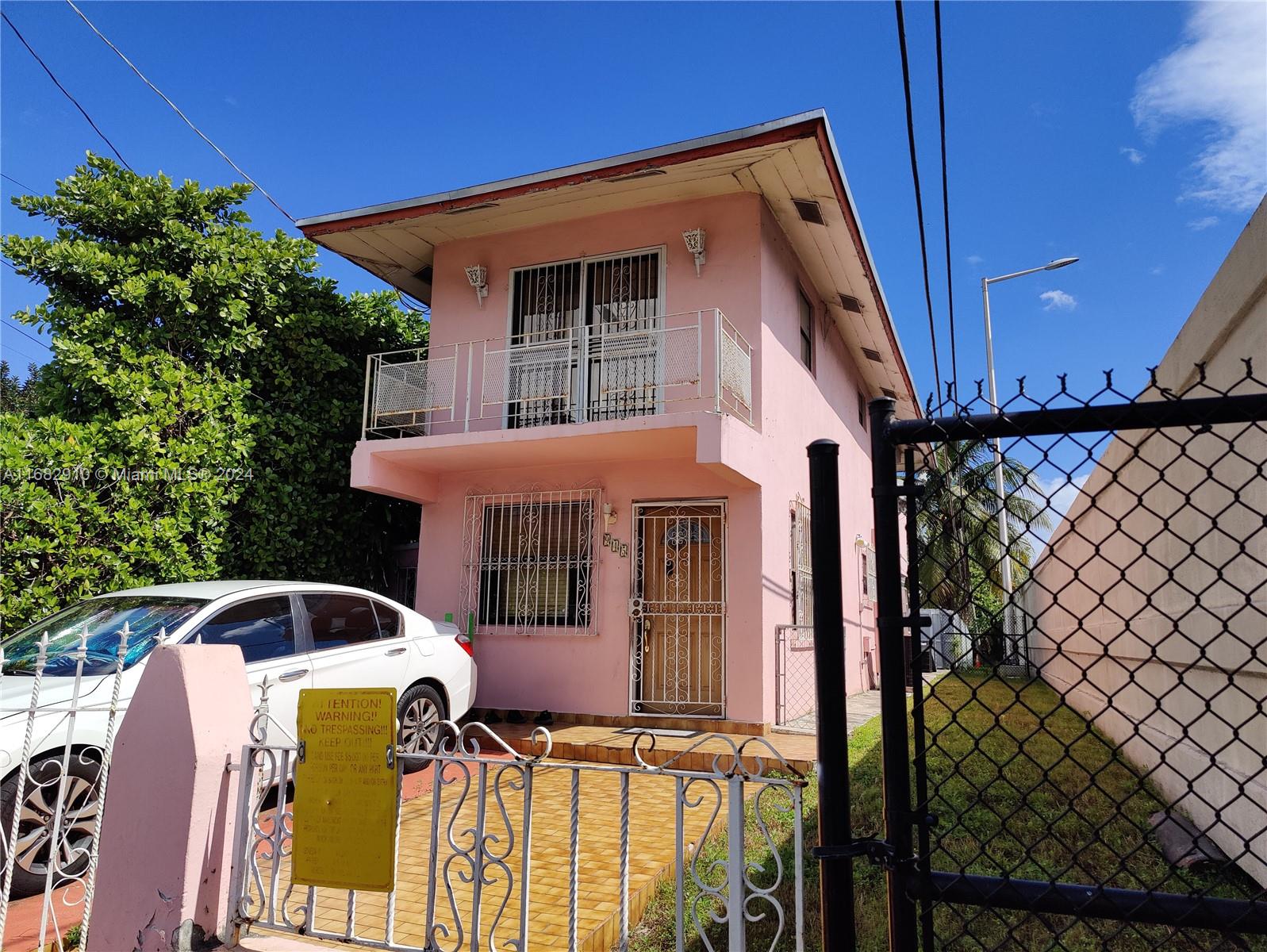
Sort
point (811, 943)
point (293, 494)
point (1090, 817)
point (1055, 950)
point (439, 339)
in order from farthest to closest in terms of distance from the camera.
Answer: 1. point (439, 339)
2. point (293, 494)
3. point (1090, 817)
4. point (811, 943)
5. point (1055, 950)

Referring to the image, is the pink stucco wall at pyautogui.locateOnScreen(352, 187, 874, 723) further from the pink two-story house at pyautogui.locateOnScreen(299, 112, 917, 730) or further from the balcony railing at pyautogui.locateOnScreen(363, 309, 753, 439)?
the balcony railing at pyautogui.locateOnScreen(363, 309, 753, 439)

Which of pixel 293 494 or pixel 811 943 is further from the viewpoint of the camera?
pixel 293 494

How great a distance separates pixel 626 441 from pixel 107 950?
6299 millimetres

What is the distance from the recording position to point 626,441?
28.4 feet

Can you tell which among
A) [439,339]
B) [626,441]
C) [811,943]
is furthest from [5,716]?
[439,339]

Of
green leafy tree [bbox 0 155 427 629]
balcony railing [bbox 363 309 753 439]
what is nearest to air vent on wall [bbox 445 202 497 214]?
balcony railing [bbox 363 309 753 439]

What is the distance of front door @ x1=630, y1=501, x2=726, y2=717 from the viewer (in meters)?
8.98

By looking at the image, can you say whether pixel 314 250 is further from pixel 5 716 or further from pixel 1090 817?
pixel 1090 817

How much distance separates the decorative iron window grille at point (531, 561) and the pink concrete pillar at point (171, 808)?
6232mm

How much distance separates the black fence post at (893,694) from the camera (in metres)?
1.68

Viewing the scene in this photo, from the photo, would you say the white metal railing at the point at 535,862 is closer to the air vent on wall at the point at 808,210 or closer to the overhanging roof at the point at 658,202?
the overhanging roof at the point at 658,202

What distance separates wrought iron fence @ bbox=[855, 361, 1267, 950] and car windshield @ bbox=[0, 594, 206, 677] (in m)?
4.69

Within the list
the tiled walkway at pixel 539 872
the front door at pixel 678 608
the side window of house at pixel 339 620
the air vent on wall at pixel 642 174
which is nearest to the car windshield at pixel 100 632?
the side window of house at pixel 339 620

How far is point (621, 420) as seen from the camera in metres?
8.41
